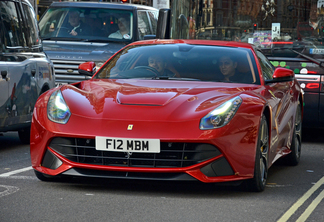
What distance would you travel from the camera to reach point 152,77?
21.4 ft

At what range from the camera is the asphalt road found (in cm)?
473

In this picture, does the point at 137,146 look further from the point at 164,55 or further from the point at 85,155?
the point at 164,55

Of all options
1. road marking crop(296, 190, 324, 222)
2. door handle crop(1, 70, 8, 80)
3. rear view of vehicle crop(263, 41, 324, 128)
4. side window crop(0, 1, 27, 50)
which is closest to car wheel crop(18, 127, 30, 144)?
side window crop(0, 1, 27, 50)

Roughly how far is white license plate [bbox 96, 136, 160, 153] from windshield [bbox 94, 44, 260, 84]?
135 centimetres

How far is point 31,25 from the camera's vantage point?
9.54 metres

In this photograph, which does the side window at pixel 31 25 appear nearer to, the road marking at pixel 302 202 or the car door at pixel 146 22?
the car door at pixel 146 22

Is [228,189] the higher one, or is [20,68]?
[20,68]

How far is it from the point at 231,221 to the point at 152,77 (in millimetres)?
2242

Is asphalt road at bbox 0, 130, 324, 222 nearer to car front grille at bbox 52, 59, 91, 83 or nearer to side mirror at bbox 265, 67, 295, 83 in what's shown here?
side mirror at bbox 265, 67, 295, 83

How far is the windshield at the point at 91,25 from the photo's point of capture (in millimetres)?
12883

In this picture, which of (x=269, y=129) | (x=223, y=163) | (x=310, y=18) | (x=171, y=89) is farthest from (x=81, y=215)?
(x=310, y=18)

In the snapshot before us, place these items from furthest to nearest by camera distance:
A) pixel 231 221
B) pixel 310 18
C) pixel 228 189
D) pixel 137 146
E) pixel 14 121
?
pixel 310 18, pixel 14 121, pixel 228 189, pixel 137 146, pixel 231 221

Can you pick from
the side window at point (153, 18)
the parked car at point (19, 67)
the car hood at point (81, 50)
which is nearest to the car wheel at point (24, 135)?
the parked car at point (19, 67)

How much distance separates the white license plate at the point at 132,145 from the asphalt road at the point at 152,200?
343mm
